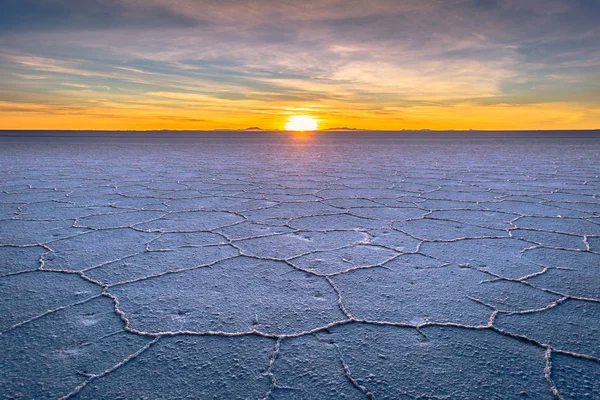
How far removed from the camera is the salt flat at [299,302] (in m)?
→ 0.94

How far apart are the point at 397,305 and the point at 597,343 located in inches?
21.1

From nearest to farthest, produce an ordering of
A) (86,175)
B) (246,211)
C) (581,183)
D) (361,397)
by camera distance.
Result: (361,397), (246,211), (581,183), (86,175)

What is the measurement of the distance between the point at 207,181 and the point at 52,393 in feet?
11.5

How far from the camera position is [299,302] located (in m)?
1.32

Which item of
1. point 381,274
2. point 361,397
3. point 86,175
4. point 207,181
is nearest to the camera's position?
point 361,397

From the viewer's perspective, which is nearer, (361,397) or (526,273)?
(361,397)

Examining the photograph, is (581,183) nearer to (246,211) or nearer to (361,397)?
(246,211)

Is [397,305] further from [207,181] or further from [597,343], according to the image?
[207,181]

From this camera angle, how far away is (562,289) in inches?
55.9

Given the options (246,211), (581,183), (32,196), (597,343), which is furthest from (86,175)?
(581,183)

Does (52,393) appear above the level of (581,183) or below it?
below

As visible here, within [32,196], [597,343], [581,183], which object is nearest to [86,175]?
[32,196]

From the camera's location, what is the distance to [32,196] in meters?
3.24

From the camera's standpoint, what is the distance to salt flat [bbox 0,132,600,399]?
0.94m
